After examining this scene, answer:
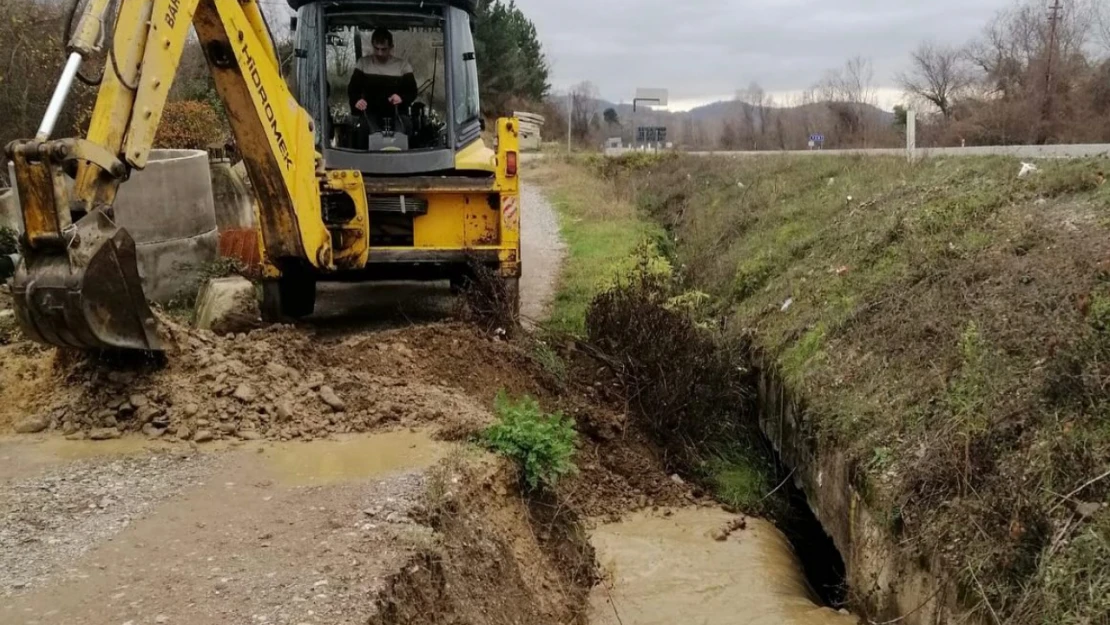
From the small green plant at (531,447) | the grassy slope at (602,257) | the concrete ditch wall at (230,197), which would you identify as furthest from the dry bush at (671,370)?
the concrete ditch wall at (230,197)

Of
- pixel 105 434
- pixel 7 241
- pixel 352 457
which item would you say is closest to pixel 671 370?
pixel 352 457

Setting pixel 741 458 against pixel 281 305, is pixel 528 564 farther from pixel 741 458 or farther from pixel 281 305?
pixel 281 305

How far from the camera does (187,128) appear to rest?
16.7m

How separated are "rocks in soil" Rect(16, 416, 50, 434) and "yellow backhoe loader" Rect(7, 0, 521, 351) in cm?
82

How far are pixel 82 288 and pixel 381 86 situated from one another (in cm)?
409

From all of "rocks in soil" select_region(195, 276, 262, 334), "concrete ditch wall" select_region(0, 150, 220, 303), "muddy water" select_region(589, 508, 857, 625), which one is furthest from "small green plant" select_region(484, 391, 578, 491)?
"concrete ditch wall" select_region(0, 150, 220, 303)

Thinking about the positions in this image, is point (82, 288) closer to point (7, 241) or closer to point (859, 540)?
point (859, 540)

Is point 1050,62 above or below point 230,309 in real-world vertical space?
above

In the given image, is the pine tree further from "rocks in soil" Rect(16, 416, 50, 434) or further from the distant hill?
"rocks in soil" Rect(16, 416, 50, 434)

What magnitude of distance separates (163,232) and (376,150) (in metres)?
3.63

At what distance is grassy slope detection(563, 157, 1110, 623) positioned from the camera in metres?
4.39

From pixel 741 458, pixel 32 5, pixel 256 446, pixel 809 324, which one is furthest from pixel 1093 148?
pixel 32 5

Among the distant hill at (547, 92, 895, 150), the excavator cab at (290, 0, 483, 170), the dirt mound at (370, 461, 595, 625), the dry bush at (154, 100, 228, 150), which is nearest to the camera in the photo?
the dirt mound at (370, 461, 595, 625)

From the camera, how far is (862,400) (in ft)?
21.6
